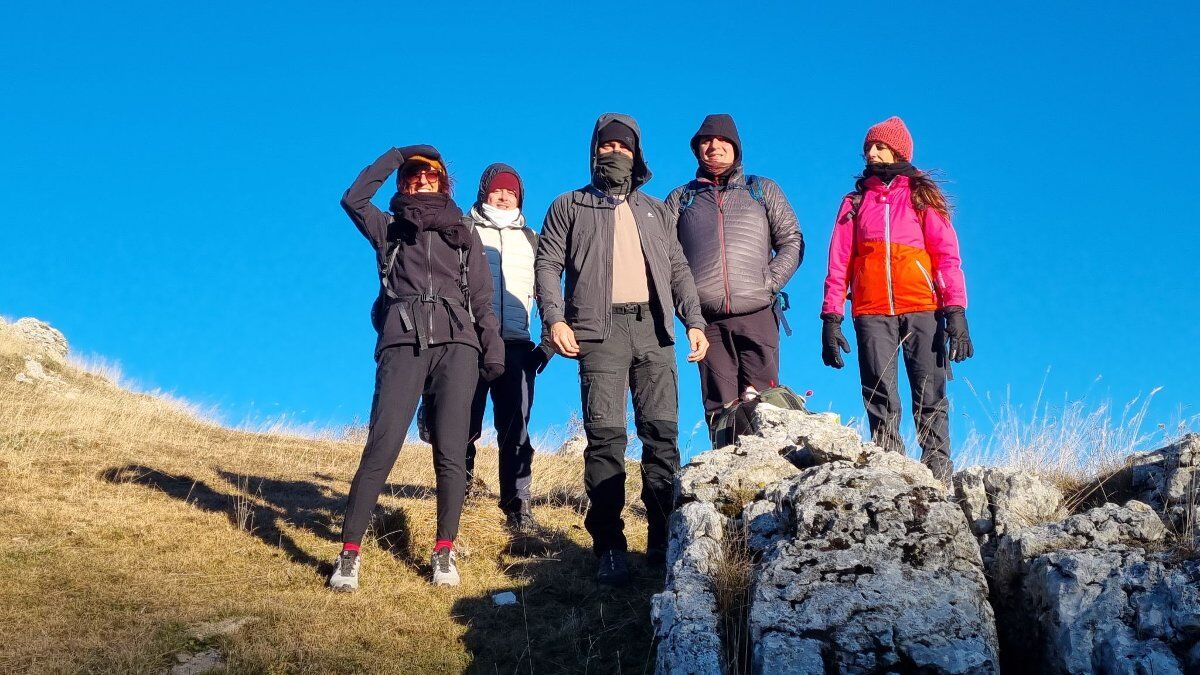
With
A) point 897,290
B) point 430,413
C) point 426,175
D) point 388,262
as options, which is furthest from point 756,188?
point 430,413

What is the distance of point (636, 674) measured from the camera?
190 inches

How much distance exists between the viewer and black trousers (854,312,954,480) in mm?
6949

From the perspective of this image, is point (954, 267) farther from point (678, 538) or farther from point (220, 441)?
point (220, 441)

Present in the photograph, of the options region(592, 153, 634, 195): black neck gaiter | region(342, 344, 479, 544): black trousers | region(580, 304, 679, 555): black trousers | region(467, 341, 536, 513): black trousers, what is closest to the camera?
region(342, 344, 479, 544): black trousers

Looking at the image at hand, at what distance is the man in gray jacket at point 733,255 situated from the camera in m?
7.00

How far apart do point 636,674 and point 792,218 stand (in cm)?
387

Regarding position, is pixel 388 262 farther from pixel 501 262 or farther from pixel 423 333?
pixel 501 262

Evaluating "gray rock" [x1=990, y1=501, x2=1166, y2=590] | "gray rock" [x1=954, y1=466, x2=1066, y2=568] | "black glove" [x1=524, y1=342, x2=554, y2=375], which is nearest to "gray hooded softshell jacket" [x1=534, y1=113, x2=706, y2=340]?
"black glove" [x1=524, y1=342, x2=554, y2=375]

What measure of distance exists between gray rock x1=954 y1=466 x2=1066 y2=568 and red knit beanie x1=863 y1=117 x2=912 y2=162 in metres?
3.08

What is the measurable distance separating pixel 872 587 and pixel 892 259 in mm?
3837

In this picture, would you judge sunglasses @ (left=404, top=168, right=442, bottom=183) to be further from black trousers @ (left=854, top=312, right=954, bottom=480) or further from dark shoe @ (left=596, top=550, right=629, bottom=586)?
black trousers @ (left=854, top=312, right=954, bottom=480)

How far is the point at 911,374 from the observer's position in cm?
714

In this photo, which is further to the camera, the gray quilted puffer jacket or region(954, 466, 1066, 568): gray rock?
the gray quilted puffer jacket

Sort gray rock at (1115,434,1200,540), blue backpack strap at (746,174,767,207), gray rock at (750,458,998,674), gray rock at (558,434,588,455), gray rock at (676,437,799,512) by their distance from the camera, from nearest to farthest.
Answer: gray rock at (750,458,998,674), gray rock at (1115,434,1200,540), gray rock at (676,437,799,512), blue backpack strap at (746,174,767,207), gray rock at (558,434,588,455)
